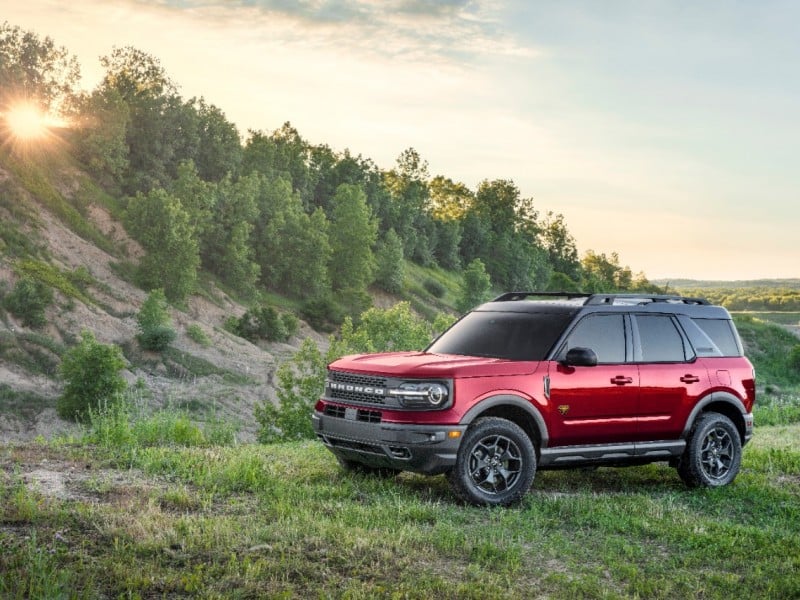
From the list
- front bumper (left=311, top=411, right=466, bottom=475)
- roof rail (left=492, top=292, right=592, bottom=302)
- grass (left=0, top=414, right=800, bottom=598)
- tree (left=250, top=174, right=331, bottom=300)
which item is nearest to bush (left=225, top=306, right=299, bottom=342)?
tree (left=250, top=174, right=331, bottom=300)

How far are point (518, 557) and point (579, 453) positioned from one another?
10.2ft

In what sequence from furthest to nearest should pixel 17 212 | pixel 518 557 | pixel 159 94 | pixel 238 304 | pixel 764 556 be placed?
pixel 159 94
pixel 238 304
pixel 17 212
pixel 764 556
pixel 518 557

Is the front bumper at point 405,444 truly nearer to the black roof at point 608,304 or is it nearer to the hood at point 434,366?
the hood at point 434,366

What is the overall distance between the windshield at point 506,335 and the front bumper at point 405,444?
1470mm

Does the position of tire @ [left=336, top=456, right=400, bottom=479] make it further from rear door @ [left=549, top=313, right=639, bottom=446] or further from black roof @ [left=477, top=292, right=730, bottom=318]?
black roof @ [left=477, top=292, right=730, bottom=318]

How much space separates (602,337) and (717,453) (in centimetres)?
228

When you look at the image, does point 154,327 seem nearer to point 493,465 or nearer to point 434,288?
point 493,465

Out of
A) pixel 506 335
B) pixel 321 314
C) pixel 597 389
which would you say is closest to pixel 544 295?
pixel 506 335

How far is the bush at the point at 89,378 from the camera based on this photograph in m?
49.6

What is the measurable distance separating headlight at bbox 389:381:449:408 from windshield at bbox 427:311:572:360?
4.10 feet

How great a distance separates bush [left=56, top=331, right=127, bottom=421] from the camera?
4962 cm

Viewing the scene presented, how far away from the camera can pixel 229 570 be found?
6398 millimetres

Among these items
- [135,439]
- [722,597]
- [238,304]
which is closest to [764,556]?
[722,597]

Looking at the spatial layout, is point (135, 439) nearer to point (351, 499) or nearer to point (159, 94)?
point (351, 499)
